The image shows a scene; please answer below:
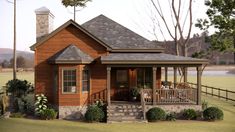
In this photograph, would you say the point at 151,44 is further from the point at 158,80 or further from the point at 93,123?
the point at 93,123

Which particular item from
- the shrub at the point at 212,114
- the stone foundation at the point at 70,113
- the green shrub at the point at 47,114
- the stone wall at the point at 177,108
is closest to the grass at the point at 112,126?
the shrub at the point at 212,114

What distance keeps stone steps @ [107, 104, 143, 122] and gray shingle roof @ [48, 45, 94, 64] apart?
3691 mm

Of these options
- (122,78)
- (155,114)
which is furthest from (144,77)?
(155,114)

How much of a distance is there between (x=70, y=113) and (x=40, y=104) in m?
2.19

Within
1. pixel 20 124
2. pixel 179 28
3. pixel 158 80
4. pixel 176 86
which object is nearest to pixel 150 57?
pixel 158 80

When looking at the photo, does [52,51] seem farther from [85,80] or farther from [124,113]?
[124,113]

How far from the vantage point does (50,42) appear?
85.9ft

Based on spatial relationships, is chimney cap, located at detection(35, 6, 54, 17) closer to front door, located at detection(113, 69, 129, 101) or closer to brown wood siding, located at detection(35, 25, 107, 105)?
brown wood siding, located at detection(35, 25, 107, 105)

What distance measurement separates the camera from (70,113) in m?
24.5

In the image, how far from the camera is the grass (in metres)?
20.0

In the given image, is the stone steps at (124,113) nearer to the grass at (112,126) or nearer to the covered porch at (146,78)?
the covered porch at (146,78)

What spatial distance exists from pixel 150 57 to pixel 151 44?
3.11 m

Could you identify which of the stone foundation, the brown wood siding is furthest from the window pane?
the brown wood siding

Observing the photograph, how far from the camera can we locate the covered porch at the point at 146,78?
80.8ft
